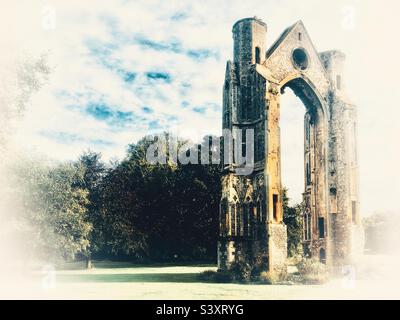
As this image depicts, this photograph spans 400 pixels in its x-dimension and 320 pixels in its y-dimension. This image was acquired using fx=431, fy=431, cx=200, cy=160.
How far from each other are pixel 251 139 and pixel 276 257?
22.3ft

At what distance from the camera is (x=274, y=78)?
25531 millimetres

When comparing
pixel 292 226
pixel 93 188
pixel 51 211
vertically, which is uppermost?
pixel 93 188

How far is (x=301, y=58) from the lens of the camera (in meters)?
28.0

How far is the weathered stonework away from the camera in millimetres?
23859

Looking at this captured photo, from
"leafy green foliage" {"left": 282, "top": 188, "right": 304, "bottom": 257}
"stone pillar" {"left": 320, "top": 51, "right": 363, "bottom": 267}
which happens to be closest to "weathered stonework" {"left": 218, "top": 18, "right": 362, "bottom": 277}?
"stone pillar" {"left": 320, "top": 51, "right": 363, "bottom": 267}

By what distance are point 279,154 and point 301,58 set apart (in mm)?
7610

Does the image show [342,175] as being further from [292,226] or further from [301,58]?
[292,226]

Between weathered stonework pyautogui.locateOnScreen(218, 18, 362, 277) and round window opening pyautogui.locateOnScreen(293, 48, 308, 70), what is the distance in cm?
6

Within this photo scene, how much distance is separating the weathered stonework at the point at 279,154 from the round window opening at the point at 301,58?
0.06 m

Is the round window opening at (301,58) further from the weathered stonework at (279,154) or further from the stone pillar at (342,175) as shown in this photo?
the stone pillar at (342,175)

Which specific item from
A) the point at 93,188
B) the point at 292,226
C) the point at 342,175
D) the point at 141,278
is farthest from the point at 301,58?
the point at 93,188
